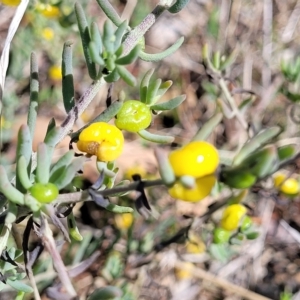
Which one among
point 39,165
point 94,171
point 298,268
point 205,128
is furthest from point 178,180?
point 298,268

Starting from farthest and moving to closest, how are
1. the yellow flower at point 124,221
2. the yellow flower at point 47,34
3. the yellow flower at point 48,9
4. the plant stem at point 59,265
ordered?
1. the yellow flower at point 47,34
2. the yellow flower at point 124,221
3. the yellow flower at point 48,9
4. the plant stem at point 59,265

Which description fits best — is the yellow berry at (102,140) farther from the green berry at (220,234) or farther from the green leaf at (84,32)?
the green berry at (220,234)

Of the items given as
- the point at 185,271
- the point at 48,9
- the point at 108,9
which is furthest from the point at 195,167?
the point at 185,271

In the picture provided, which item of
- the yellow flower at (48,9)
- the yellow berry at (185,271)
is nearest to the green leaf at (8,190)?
the yellow flower at (48,9)

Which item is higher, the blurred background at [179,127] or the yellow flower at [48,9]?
the yellow flower at [48,9]

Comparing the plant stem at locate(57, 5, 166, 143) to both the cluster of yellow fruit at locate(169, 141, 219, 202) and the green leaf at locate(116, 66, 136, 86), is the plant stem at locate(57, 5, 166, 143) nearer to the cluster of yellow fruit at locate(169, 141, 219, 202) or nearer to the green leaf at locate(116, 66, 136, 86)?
the green leaf at locate(116, 66, 136, 86)

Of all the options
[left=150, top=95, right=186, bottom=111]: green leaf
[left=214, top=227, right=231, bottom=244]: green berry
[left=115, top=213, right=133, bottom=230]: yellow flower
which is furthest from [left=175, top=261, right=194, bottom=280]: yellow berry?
[left=150, top=95, right=186, bottom=111]: green leaf

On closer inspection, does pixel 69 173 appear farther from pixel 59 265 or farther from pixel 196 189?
pixel 196 189
